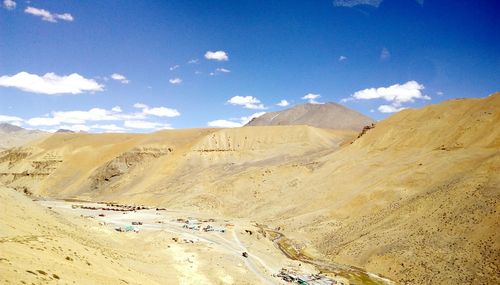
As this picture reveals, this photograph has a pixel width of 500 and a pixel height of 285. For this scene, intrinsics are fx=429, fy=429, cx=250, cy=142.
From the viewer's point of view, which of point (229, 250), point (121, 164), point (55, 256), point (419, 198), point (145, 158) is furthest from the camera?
point (145, 158)

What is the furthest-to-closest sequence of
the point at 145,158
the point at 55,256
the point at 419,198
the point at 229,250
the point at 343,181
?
the point at 145,158 → the point at 343,181 → the point at 419,198 → the point at 229,250 → the point at 55,256

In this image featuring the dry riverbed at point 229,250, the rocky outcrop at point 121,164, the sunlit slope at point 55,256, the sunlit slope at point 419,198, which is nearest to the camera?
the sunlit slope at point 55,256

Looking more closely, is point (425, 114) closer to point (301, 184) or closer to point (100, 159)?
→ point (301, 184)

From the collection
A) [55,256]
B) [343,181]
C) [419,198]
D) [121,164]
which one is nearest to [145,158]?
[121,164]

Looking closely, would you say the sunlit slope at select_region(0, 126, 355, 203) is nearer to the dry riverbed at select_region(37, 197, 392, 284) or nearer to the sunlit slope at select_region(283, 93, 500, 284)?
the dry riverbed at select_region(37, 197, 392, 284)

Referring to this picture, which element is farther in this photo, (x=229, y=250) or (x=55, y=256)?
(x=229, y=250)

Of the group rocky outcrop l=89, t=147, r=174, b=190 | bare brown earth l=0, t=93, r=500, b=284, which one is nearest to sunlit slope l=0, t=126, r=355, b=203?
rocky outcrop l=89, t=147, r=174, b=190

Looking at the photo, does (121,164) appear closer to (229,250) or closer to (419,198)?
(229,250)

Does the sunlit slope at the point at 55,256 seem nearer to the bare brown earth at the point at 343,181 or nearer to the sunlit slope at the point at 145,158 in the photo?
the bare brown earth at the point at 343,181

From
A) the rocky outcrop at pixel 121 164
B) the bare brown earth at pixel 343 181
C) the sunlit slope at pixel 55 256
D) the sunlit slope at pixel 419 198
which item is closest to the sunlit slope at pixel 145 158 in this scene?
the rocky outcrop at pixel 121 164
